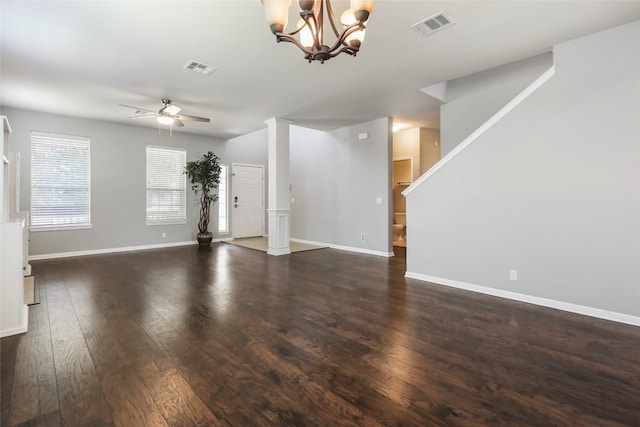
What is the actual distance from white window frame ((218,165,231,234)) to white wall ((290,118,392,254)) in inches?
71.5

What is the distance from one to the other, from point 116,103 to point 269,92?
272 centimetres

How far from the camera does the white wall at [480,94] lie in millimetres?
4516

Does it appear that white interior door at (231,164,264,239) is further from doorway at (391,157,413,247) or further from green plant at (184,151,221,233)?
doorway at (391,157,413,247)

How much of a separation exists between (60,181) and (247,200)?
420 cm

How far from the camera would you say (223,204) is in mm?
8438

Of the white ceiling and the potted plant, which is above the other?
the white ceiling

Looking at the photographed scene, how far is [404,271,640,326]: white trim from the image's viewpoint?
2904mm

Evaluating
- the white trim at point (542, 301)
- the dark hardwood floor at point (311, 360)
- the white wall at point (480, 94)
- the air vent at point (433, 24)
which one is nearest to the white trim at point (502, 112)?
the white wall at point (480, 94)

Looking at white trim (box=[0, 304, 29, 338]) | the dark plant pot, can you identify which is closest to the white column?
the dark plant pot

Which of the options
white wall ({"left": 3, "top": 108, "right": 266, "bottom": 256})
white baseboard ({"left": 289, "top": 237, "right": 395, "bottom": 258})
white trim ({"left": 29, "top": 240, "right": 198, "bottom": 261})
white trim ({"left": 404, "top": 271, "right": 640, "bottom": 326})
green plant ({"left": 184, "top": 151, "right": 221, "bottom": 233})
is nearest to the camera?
white trim ({"left": 404, "top": 271, "right": 640, "bottom": 326})

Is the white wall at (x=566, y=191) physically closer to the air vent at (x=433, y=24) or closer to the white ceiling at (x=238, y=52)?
the white ceiling at (x=238, y=52)

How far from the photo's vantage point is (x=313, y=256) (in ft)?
20.2

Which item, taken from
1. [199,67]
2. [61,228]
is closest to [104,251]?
[61,228]

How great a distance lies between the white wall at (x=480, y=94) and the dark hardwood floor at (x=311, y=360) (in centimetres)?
290
